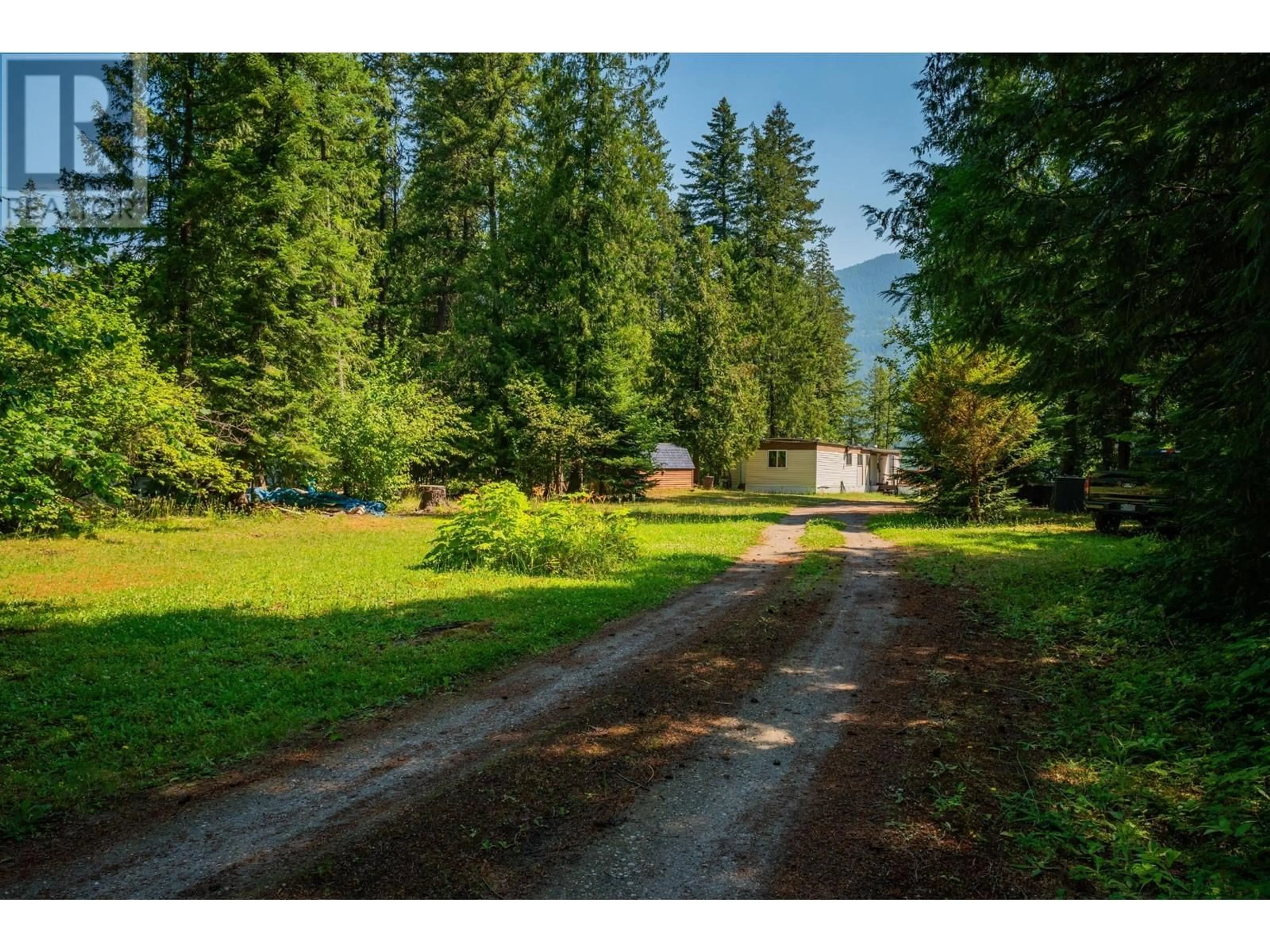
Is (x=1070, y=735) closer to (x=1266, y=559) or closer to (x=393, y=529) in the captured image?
(x=1266, y=559)

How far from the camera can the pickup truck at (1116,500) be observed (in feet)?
46.0

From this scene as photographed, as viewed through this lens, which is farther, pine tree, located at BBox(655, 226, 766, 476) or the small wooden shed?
the small wooden shed

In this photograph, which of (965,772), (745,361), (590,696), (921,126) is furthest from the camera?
(745,361)

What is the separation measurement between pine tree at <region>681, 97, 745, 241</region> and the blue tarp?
91.1ft

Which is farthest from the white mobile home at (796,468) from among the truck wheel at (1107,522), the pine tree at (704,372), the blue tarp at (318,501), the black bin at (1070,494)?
the blue tarp at (318,501)

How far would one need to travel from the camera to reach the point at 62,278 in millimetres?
9742

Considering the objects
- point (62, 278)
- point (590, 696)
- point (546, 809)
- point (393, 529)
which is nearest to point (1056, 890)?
point (546, 809)

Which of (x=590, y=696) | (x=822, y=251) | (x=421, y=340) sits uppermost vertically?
(x=822, y=251)

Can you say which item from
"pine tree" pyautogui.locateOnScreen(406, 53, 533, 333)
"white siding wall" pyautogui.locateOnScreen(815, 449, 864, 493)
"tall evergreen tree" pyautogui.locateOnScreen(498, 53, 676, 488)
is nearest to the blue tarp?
"tall evergreen tree" pyautogui.locateOnScreen(498, 53, 676, 488)

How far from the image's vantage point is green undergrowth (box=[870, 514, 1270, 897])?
2936mm

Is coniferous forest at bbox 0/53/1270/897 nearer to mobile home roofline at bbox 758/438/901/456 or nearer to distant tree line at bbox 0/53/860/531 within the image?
distant tree line at bbox 0/53/860/531

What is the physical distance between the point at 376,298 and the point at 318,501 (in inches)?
550

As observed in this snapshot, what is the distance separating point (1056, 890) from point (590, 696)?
3.11 meters

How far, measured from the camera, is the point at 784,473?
119ft
